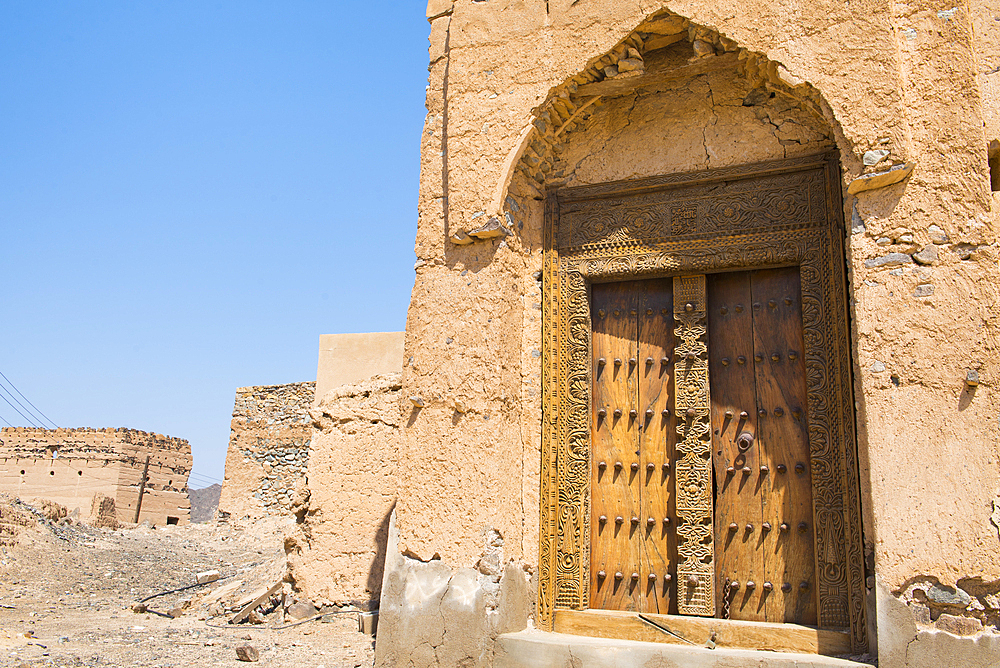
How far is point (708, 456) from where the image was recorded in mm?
4172

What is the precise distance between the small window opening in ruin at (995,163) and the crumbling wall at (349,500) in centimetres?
394

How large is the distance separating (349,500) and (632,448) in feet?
7.15

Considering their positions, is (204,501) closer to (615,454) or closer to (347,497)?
(347,497)

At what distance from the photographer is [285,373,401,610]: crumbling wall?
17.4 feet

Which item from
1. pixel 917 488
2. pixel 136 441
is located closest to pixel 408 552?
pixel 917 488

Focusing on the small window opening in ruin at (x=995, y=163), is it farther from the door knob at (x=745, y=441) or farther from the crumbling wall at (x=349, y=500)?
the crumbling wall at (x=349, y=500)

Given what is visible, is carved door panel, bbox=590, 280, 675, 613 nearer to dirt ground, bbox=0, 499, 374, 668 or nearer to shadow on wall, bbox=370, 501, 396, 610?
dirt ground, bbox=0, 499, 374, 668

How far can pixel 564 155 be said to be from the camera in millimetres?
4824

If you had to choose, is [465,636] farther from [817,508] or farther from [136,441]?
[136,441]

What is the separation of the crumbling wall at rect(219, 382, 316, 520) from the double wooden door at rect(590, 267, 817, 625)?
1499 centimetres

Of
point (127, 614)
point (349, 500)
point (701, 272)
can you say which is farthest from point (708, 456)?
point (127, 614)

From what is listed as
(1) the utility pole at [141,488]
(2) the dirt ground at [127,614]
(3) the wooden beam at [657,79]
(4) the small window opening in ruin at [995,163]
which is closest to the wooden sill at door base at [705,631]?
(2) the dirt ground at [127,614]

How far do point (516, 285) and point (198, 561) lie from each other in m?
8.68

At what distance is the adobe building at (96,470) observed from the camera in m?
16.7
